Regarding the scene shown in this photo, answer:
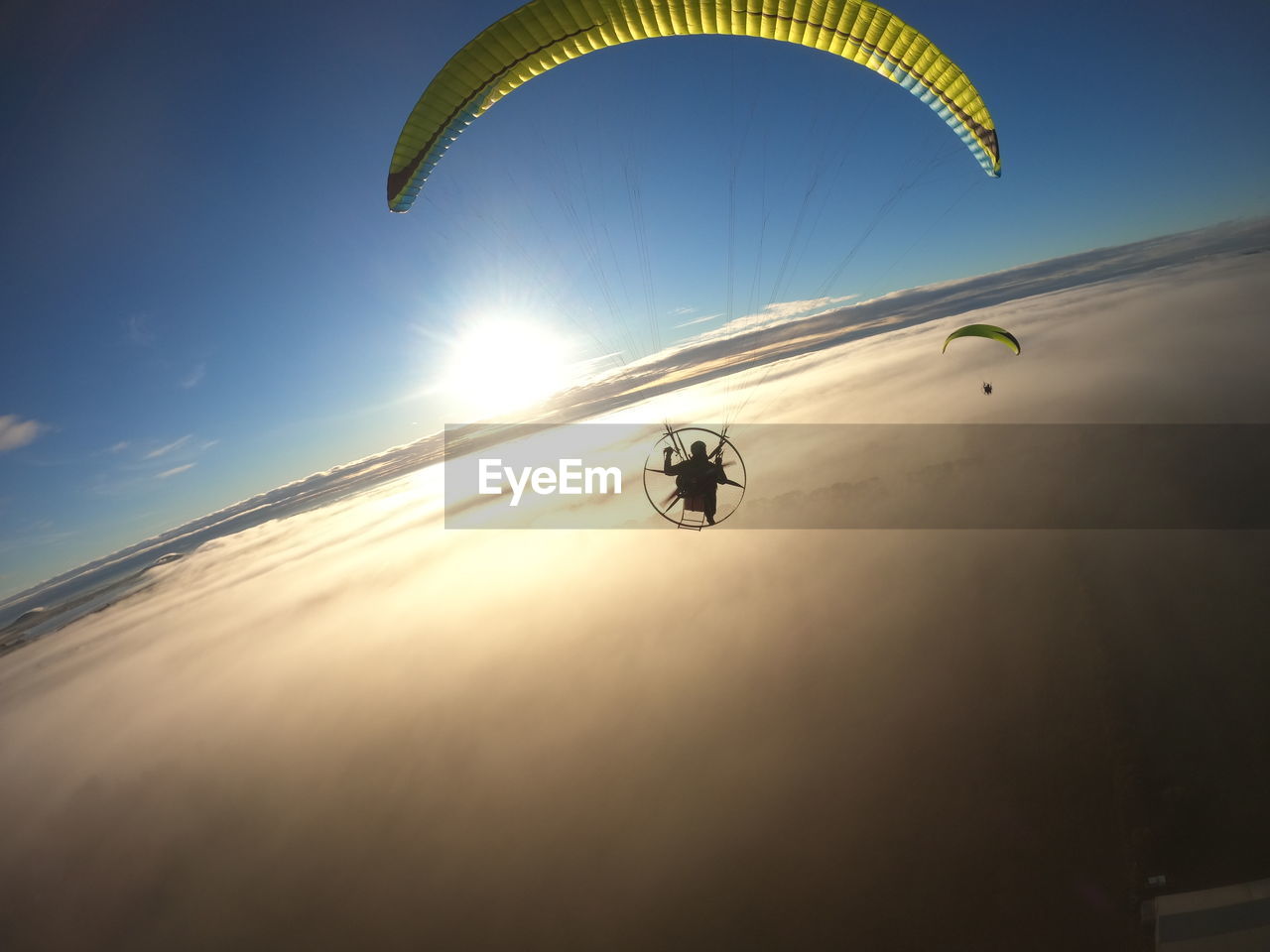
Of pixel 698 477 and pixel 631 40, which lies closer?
pixel 631 40

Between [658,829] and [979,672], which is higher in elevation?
[979,672]

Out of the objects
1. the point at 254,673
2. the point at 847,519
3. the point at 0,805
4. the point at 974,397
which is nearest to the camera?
the point at 847,519

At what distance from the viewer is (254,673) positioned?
235 ft

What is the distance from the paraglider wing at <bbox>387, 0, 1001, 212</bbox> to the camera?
26.2 ft

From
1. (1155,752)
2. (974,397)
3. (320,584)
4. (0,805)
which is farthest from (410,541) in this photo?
(974,397)

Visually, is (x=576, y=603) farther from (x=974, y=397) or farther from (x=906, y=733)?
(x=974, y=397)

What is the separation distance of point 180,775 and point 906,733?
76.5 m

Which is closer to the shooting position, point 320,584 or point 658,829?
point 658,829

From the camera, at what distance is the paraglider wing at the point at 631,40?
26.2ft

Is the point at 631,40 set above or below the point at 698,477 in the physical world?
above

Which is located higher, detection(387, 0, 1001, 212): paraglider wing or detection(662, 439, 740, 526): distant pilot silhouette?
detection(387, 0, 1001, 212): paraglider wing

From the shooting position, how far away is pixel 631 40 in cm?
889

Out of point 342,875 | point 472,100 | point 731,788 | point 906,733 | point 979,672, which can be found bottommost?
point 342,875

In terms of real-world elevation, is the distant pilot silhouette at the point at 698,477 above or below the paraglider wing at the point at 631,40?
below
